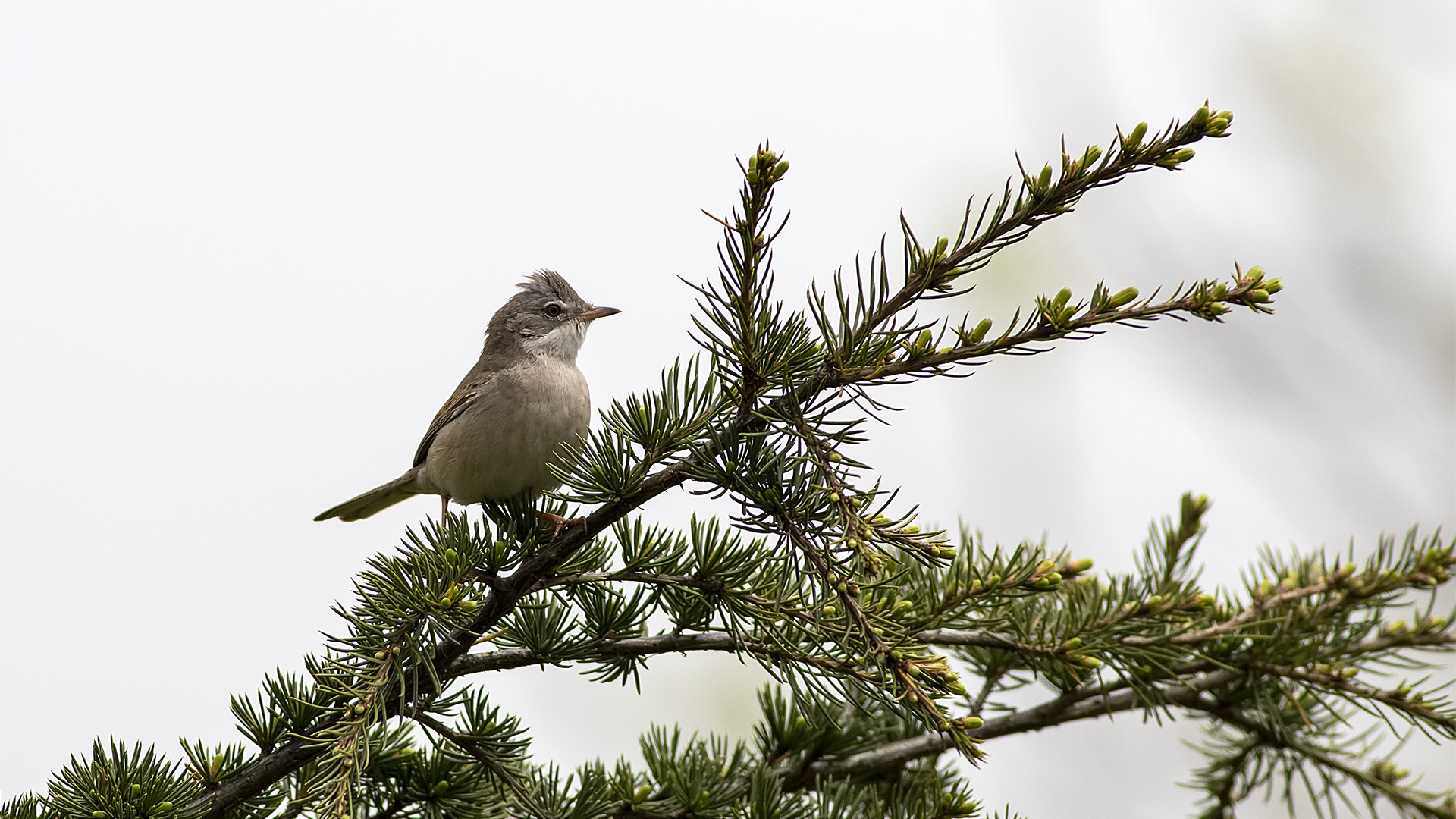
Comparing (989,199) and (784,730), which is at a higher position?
(989,199)

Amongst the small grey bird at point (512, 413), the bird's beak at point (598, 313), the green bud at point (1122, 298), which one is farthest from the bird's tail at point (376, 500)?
the green bud at point (1122, 298)

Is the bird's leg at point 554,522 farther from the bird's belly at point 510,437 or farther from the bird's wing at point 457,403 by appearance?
the bird's wing at point 457,403

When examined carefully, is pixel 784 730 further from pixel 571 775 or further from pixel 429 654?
pixel 429 654

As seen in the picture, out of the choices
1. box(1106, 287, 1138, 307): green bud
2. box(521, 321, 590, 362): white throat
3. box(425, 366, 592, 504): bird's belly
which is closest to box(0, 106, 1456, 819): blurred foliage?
box(1106, 287, 1138, 307): green bud

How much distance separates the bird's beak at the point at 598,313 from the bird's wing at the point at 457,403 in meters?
0.67

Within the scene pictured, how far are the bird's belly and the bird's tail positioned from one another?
681 millimetres

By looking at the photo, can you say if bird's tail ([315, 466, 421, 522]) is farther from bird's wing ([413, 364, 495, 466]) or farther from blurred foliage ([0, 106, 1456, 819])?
blurred foliage ([0, 106, 1456, 819])

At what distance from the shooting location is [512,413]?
458 cm

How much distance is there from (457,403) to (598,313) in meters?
1.23

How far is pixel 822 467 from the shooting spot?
2240 mm

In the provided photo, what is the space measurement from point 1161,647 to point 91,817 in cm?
283

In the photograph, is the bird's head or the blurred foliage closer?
the blurred foliage

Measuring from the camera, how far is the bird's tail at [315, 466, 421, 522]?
18.8 ft

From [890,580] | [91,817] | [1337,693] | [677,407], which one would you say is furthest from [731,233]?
[1337,693]
